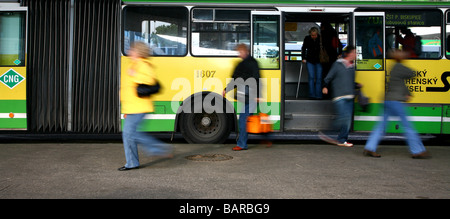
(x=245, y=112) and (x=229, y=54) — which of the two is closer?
(x=245, y=112)

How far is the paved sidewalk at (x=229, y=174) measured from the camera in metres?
5.63

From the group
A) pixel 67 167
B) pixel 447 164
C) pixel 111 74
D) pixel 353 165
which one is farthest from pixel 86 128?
pixel 447 164

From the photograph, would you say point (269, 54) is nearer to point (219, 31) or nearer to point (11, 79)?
point (219, 31)

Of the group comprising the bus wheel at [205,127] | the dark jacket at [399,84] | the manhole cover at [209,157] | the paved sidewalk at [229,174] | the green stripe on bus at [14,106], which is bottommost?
the paved sidewalk at [229,174]

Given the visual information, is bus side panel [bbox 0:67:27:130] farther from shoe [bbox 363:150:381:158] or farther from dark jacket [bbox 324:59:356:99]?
shoe [bbox 363:150:381:158]

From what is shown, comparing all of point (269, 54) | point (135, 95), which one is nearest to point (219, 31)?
point (269, 54)

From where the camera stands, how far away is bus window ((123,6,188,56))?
941 centimetres

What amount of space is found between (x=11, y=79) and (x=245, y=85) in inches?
188

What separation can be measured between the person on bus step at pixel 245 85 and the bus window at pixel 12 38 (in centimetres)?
431

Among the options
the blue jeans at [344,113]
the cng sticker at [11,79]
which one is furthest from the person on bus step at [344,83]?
the cng sticker at [11,79]

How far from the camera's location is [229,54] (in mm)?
9422

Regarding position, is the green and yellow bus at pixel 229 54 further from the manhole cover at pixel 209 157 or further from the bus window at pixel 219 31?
the manhole cover at pixel 209 157

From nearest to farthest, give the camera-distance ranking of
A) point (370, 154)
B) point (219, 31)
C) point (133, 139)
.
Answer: point (133, 139)
point (370, 154)
point (219, 31)

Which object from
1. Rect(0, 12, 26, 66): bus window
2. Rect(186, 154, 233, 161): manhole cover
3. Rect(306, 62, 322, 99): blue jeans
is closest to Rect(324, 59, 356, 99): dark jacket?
Rect(306, 62, 322, 99): blue jeans
